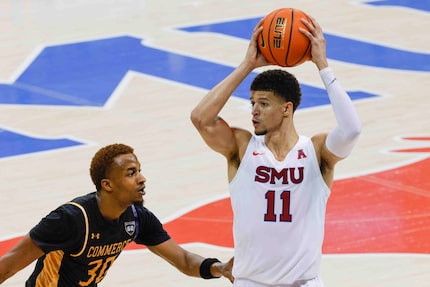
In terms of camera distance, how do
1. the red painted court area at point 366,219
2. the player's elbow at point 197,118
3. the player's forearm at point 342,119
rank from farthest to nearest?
1. the red painted court area at point 366,219
2. the player's elbow at point 197,118
3. the player's forearm at point 342,119

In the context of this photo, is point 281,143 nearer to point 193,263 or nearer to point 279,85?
point 279,85

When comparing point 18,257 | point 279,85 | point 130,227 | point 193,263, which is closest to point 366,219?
point 193,263

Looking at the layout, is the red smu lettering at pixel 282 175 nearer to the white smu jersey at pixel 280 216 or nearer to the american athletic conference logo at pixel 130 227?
the white smu jersey at pixel 280 216

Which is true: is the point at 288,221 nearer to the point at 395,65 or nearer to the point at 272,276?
the point at 272,276

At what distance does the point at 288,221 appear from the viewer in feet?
18.2

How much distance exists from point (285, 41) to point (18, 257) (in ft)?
5.69

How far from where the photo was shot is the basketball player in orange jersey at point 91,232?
5656mm

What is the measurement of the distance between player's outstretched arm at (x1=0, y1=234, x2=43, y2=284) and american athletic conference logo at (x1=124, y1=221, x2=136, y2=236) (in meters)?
0.55

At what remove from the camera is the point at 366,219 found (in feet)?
30.0

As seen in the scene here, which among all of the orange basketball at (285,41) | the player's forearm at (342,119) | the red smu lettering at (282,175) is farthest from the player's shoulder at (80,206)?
the player's forearm at (342,119)

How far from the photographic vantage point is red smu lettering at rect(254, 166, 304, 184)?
5.58 meters

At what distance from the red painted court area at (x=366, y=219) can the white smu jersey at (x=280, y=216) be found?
303cm

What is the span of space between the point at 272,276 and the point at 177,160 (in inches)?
204

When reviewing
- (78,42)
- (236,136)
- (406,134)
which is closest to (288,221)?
(236,136)
